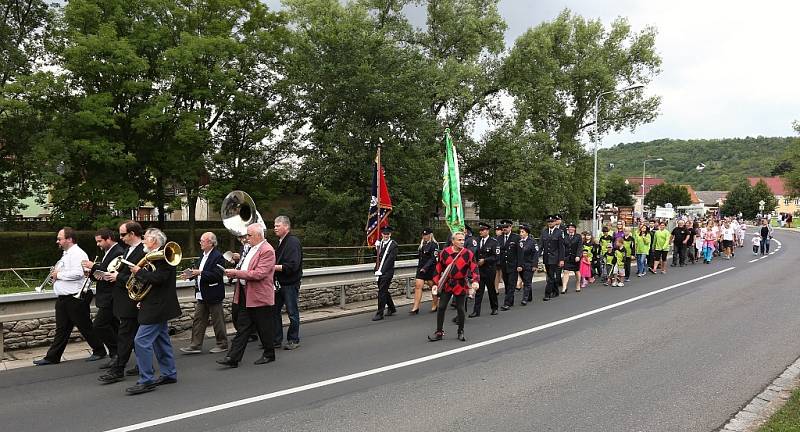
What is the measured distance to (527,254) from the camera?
12531mm

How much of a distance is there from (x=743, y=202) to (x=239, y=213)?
103 meters

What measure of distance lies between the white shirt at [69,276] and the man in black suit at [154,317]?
4.79ft

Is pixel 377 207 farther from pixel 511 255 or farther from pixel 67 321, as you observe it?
pixel 67 321

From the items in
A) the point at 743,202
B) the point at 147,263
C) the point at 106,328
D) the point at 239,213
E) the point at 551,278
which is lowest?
the point at 551,278

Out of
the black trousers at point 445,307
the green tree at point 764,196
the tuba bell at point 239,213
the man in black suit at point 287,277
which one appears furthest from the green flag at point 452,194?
the green tree at point 764,196

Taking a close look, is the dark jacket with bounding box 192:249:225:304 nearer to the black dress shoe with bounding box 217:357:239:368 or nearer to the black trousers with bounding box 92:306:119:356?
the black dress shoe with bounding box 217:357:239:368

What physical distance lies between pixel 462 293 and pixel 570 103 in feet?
110

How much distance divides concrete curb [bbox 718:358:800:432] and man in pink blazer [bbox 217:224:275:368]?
16.5ft

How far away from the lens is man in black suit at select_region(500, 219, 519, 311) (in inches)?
473

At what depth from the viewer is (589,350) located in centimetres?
786

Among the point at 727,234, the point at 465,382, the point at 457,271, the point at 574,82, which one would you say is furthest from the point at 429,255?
the point at 574,82

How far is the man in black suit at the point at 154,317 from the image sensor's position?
5.95m

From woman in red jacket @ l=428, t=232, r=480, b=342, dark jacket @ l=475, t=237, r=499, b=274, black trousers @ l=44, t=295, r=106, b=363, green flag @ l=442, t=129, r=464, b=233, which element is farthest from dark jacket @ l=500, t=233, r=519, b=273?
black trousers @ l=44, t=295, r=106, b=363

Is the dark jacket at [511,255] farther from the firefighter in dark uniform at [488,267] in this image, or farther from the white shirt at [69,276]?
the white shirt at [69,276]
